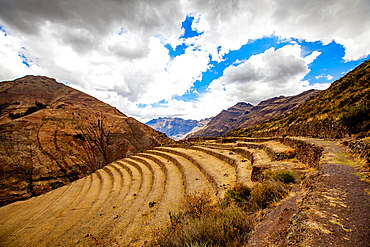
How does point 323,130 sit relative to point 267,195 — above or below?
above

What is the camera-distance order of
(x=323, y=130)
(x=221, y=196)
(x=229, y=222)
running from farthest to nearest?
1. (x=323, y=130)
2. (x=221, y=196)
3. (x=229, y=222)

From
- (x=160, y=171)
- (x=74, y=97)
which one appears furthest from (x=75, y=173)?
(x=74, y=97)

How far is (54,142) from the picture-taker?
32469 mm

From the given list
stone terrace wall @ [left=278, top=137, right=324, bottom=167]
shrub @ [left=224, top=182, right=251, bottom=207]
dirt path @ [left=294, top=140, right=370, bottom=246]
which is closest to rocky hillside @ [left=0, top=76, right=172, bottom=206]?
shrub @ [left=224, top=182, right=251, bottom=207]

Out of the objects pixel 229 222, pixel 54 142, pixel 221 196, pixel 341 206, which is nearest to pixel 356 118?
pixel 341 206

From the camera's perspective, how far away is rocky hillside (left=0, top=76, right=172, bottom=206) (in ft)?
80.1

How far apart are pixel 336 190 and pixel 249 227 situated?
2238mm

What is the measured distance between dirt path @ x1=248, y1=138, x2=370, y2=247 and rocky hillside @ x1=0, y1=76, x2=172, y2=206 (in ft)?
112

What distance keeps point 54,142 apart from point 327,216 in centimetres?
4464

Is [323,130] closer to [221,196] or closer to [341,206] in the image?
[221,196]

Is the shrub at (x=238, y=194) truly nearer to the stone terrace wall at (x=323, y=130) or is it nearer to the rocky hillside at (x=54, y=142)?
the stone terrace wall at (x=323, y=130)

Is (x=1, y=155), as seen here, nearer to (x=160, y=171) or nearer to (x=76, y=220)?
(x=76, y=220)

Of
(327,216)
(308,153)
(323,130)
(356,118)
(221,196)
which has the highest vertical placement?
(356,118)

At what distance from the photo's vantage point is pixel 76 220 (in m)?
11.0
